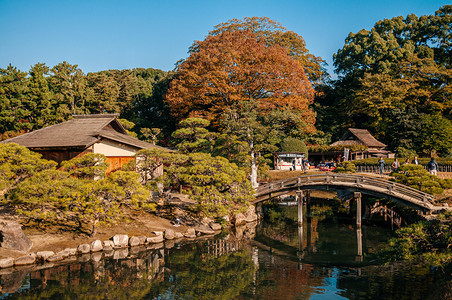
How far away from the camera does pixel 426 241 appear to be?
37.3 feet

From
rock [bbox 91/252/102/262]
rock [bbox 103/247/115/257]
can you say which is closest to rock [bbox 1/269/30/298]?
rock [bbox 91/252/102/262]

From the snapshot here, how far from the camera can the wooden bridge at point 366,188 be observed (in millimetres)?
20250

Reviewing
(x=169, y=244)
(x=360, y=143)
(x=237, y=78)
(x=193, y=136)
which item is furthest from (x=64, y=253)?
(x=360, y=143)

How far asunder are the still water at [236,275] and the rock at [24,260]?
1.99 feet

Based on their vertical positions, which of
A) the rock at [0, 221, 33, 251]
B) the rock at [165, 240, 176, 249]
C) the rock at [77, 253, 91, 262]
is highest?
the rock at [0, 221, 33, 251]

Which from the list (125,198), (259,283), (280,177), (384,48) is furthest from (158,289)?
(384,48)

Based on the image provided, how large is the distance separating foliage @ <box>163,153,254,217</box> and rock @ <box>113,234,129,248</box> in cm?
465

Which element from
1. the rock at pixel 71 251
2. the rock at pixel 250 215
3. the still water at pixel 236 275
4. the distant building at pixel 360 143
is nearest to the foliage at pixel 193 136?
the rock at pixel 250 215

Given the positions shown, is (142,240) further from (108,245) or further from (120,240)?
(108,245)

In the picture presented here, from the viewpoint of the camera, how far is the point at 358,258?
17.7 m

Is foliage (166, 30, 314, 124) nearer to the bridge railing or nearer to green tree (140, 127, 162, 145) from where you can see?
green tree (140, 127, 162, 145)

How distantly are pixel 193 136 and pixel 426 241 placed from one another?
22.7 m

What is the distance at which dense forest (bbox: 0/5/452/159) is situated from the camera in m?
33.7

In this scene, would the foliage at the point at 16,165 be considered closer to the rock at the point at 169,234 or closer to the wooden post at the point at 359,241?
the rock at the point at 169,234
